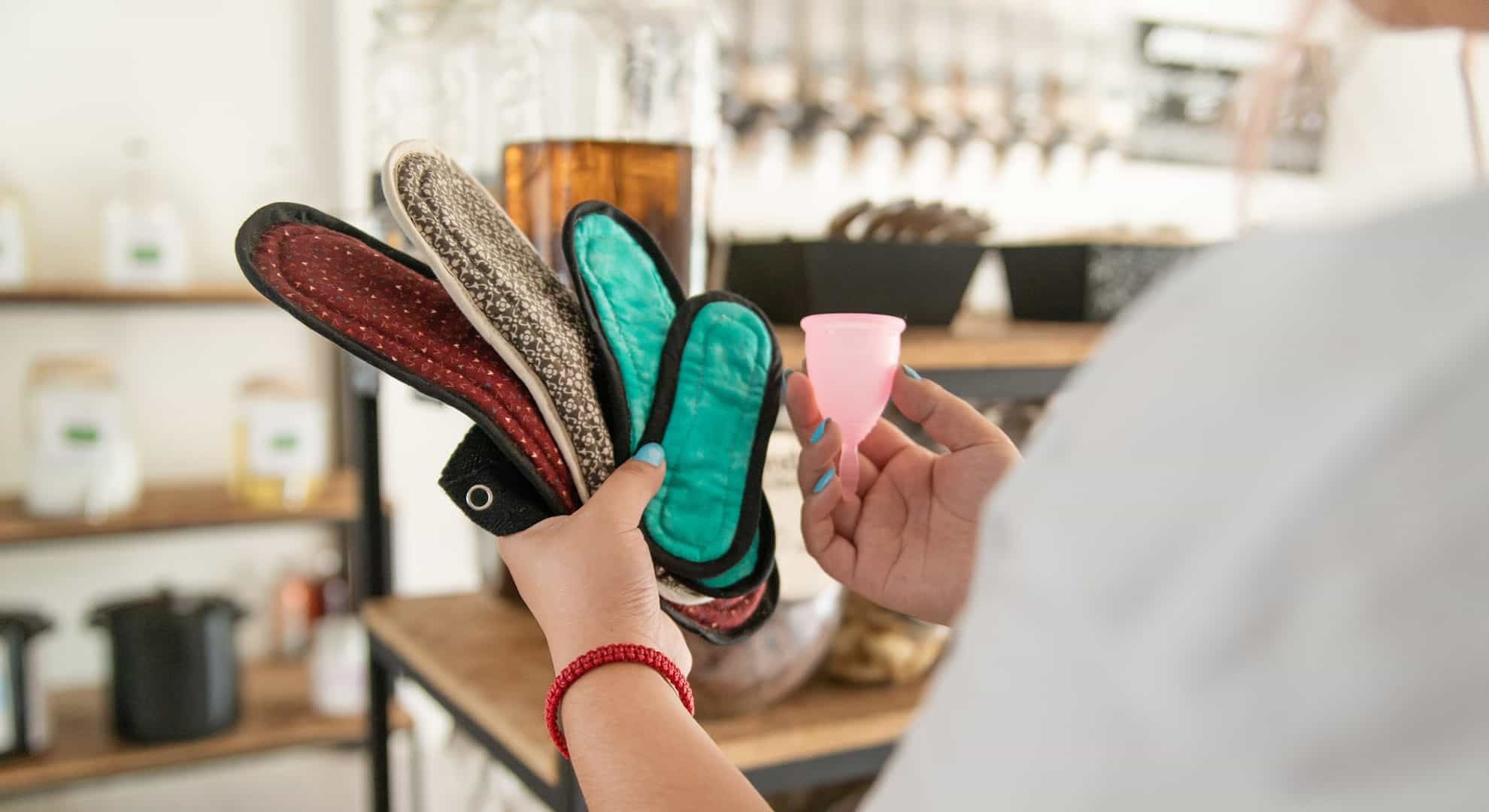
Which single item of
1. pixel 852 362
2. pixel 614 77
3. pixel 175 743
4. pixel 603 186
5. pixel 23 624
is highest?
pixel 614 77

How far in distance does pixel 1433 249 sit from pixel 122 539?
2566mm

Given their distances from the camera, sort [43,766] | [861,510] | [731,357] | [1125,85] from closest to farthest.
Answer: [731,357] < [861,510] < [43,766] < [1125,85]

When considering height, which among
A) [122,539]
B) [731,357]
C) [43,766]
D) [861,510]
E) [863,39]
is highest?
[863,39]

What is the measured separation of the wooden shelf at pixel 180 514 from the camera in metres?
2.07

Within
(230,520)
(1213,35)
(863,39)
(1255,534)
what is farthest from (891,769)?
(1213,35)

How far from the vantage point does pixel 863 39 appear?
312 cm

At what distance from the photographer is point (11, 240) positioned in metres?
2.13

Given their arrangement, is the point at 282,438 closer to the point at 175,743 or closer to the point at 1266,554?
the point at 175,743

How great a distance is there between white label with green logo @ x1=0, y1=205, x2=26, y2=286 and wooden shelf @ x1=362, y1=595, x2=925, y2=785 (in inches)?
55.1

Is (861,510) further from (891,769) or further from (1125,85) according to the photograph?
(1125,85)

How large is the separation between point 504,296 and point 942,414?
0.39 meters

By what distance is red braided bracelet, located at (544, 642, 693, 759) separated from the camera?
62 cm

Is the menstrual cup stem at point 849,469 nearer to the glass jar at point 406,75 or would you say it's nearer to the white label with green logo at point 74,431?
the glass jar at point 406,75

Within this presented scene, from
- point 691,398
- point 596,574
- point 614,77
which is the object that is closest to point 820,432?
point 691,398
